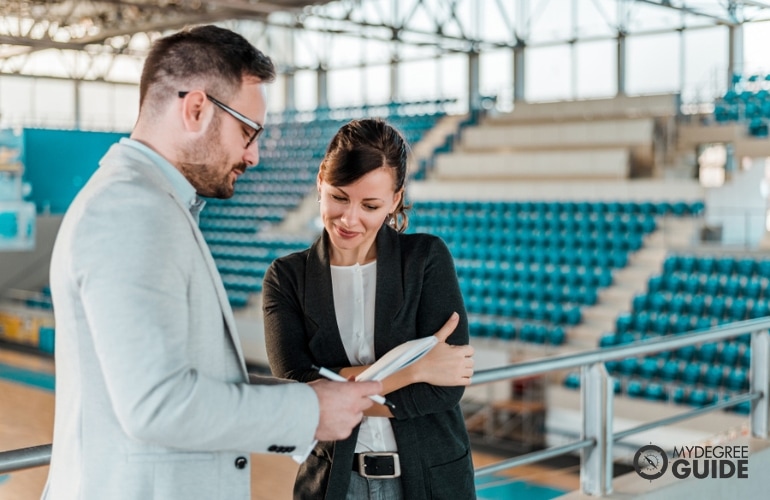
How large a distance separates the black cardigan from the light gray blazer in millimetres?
390

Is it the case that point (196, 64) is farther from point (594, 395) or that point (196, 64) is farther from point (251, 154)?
point (594, 395)

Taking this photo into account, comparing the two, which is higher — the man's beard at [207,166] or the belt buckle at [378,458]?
the man's beard at [207,166]

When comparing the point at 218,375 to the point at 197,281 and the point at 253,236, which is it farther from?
the point at 253,236

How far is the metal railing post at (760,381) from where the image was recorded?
3375mm

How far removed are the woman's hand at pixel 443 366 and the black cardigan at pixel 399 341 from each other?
2 cm

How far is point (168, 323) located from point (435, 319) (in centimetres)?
61

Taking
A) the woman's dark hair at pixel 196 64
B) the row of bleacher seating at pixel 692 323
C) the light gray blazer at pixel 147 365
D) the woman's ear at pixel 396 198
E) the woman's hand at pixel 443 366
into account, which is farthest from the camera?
the row of bleacher seating at pixel 692 323

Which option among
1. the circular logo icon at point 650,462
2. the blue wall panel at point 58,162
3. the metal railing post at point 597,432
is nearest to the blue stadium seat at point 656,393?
the circular logo icon at point 650,462

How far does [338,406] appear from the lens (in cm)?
114

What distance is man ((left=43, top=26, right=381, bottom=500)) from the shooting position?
3.29 feet

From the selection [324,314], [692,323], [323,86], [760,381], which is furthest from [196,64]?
[323,86]

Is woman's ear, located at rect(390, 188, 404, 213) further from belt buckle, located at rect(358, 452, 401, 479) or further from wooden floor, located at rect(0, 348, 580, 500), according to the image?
wooden floor, located at rect(0, 348, 580, 500)

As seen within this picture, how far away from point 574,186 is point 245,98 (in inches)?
473

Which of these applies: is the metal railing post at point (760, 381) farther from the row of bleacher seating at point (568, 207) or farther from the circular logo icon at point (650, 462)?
the row of bleacher seating at point (568, 207)
